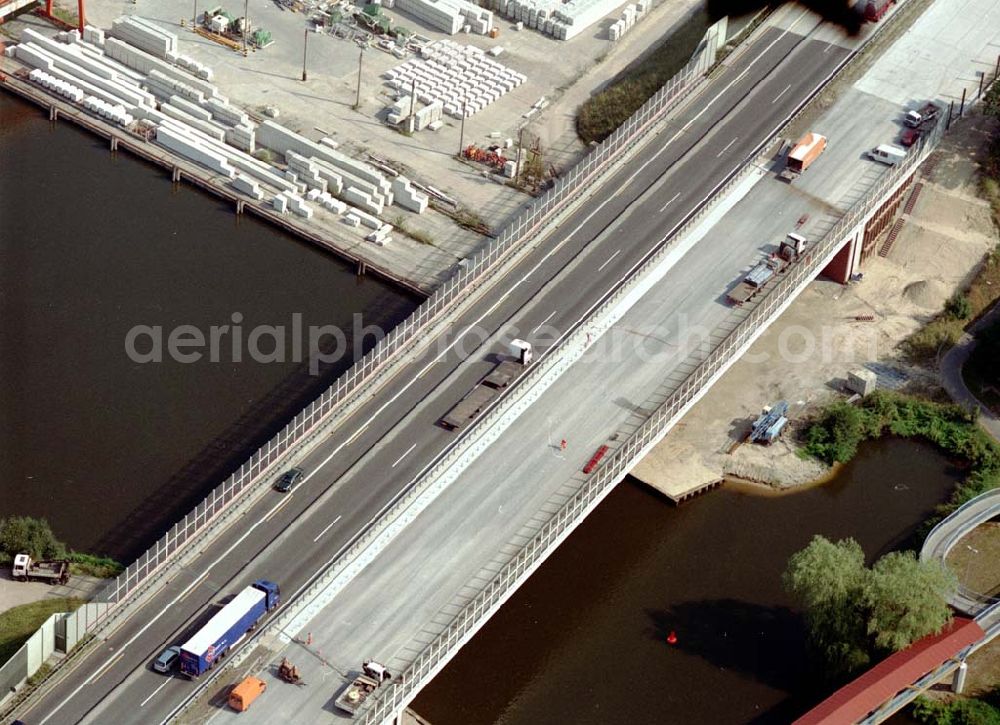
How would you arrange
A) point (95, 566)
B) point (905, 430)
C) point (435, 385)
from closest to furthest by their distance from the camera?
point (95, 566) < point (435, 385) < point (905, 430)

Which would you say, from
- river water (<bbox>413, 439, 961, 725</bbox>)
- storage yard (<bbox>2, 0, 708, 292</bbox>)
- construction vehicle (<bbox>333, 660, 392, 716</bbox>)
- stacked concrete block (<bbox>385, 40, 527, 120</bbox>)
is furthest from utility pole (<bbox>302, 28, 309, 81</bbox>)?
construction vehicle (<bbox>333, 660, 392, 716</bbox>)

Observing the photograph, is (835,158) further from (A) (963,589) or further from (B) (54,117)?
(B) (54,117)

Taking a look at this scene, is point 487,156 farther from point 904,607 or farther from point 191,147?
point 904,607

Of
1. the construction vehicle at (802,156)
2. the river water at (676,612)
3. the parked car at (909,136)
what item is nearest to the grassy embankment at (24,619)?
the river water at (676,612)

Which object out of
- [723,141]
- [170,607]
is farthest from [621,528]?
[723,141]

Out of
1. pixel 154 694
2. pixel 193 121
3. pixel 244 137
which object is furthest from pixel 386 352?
pixel 193 121

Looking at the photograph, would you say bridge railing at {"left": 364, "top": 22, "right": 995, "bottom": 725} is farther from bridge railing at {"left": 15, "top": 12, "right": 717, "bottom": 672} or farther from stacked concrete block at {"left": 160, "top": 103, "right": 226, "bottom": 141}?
stacked concrete block at {"left": 160, "top": 103, "right": 226, "bottom": 141}

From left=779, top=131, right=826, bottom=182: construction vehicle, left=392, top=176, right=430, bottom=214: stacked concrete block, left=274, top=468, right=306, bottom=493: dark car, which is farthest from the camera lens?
left=392, top=176, right=430, bottom=214: stacked concrete block
